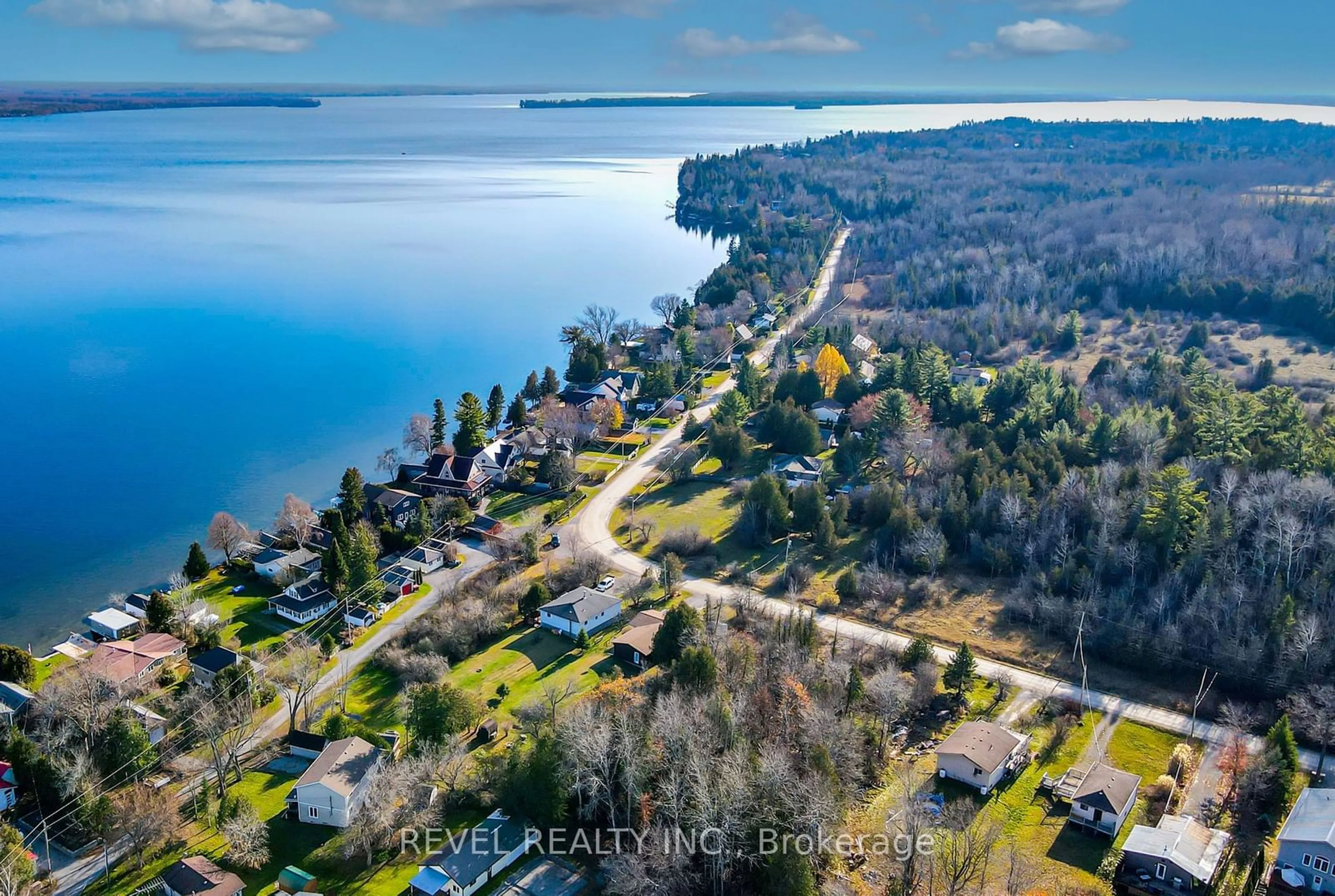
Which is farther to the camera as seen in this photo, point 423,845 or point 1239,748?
point 1239,748

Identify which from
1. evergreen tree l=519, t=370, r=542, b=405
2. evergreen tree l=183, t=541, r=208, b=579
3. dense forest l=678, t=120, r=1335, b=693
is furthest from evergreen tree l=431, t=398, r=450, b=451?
dense forest l=678, t=120, r=1335, b=693

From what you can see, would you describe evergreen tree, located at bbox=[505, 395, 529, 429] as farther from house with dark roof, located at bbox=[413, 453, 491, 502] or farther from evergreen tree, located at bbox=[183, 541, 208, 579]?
evergreen tree, located at bbox=[183, 541, 208, 579]

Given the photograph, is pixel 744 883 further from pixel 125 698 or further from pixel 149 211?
pixel 149 211

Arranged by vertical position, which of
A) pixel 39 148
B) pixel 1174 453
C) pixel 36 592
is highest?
pixel 39 148

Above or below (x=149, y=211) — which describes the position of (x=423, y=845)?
below

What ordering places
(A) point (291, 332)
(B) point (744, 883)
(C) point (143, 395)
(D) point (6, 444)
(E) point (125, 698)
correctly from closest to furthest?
1. (B) point (744, 883)
2. (E) point (125, 698)
3. (D) point (6, 444)
4. (C) point (143, 395)
5. (A) point (291, 332)

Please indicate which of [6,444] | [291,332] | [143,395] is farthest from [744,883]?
[291,332]

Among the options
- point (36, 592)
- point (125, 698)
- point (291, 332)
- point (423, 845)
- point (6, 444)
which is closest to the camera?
point (423, 845)
